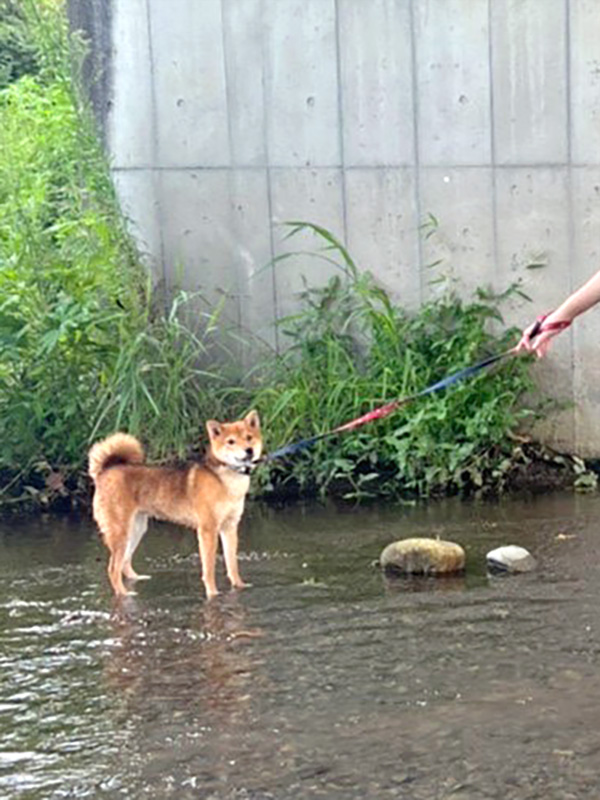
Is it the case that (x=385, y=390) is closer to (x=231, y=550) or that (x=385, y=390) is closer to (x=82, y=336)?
(x=82, y=336)

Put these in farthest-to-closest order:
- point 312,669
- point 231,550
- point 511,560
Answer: point 231,550 < point 511,560 < point 312,669

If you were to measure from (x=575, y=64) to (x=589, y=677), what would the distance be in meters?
4.26

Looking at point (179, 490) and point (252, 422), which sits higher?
point (252, 422)

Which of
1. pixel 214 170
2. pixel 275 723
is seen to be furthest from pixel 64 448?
pixel 275 723

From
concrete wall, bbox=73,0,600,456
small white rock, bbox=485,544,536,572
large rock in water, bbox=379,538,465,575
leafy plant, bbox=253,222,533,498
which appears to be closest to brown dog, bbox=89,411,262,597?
large rock in water, bbox=379,538,465,575

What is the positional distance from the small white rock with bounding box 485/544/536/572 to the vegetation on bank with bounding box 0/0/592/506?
148 centimetres

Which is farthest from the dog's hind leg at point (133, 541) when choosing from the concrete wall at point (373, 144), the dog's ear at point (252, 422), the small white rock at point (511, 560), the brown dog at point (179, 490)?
the concrete wall at point (373, 144)

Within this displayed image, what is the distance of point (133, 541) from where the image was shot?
8.01 m

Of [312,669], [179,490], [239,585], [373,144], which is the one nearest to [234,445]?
[179,490]

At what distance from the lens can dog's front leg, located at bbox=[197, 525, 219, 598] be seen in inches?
299

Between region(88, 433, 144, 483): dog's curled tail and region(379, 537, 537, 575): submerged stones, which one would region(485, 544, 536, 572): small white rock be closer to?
region(379, 537, 537, 575): submerged stones

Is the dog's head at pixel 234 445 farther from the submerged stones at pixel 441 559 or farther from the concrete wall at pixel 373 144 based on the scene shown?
the concrete wall at pixel 373 144

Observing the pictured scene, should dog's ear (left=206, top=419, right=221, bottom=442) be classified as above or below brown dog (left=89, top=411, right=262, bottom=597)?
above

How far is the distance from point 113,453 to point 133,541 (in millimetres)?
435
